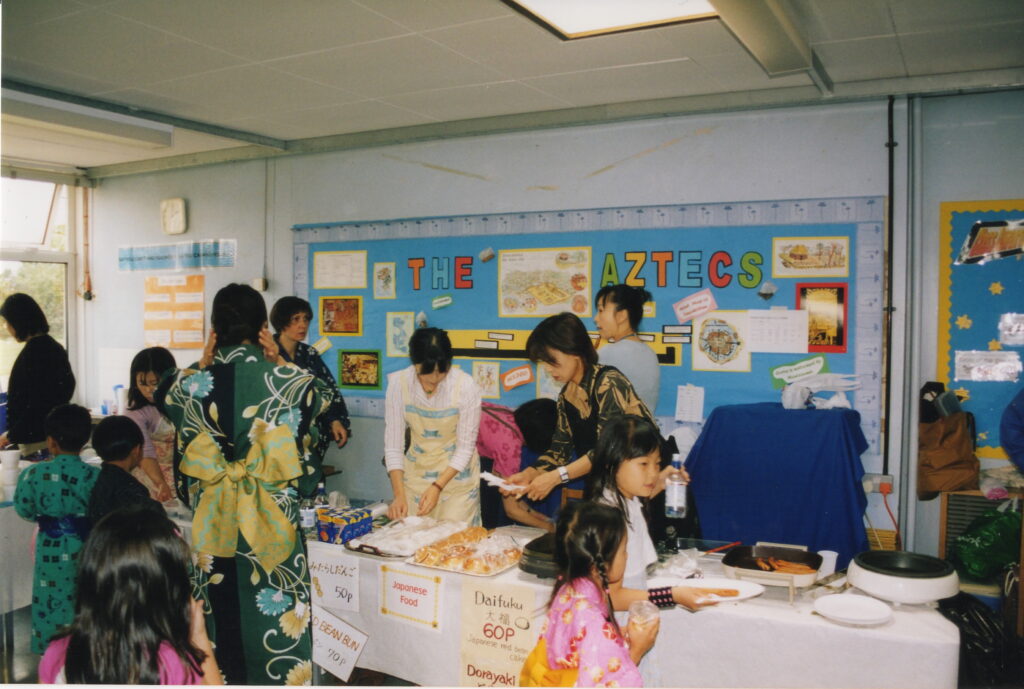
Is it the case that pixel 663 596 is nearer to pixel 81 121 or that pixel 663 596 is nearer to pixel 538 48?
pixel 538 48

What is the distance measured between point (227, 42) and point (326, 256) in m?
2.30

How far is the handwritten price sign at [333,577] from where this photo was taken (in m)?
2.65

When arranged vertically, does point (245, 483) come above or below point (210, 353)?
below

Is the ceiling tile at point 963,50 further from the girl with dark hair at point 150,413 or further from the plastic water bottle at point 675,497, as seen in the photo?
the girl with dark hair at point 150,413

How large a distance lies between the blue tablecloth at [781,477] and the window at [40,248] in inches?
218

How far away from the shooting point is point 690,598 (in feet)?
6.97

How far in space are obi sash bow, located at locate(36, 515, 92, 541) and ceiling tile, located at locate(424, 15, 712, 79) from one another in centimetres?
240

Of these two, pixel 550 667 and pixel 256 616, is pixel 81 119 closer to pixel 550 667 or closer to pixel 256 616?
pixel 256 616

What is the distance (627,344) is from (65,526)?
240 cm

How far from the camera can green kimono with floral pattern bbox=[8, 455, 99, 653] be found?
2938 mm

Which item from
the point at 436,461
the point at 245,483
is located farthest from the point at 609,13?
the point at 245,483

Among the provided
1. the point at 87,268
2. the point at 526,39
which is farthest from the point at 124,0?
the point at 87,268

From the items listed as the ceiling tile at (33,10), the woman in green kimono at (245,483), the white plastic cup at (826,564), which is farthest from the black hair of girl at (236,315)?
the white plastic cup at (826,564)

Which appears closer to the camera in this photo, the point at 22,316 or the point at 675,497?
the point at 675,497
